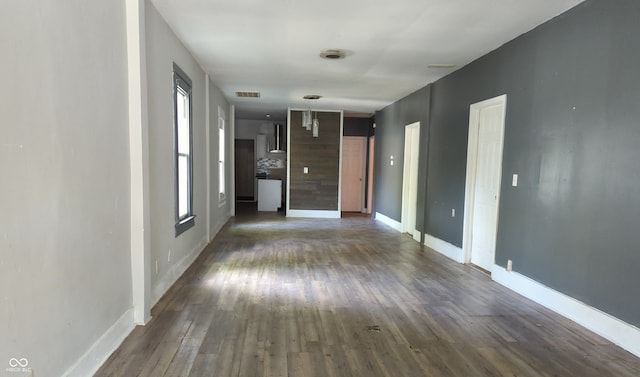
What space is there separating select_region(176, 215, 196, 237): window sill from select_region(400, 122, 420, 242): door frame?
3.93 meters

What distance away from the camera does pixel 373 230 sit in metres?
7.30

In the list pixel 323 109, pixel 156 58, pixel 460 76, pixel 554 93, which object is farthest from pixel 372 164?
pixel 156 58

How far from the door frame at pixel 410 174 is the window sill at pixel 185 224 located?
3.93 meters

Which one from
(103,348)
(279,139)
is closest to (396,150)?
(279,139)

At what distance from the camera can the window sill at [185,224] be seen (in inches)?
152

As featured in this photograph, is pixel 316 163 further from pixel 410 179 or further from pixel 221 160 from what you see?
pixel 410 179

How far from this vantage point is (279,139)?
37.0 feet

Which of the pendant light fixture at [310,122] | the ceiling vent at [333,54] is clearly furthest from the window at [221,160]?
the ceiling vent at [333,54]

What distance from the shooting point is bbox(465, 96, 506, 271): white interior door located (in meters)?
4.23

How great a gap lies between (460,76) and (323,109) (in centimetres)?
428

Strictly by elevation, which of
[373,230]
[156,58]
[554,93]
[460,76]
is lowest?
[373,230]

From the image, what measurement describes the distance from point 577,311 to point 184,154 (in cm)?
435

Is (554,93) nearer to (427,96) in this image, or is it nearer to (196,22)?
(427,96)

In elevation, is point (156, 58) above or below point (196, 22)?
below
